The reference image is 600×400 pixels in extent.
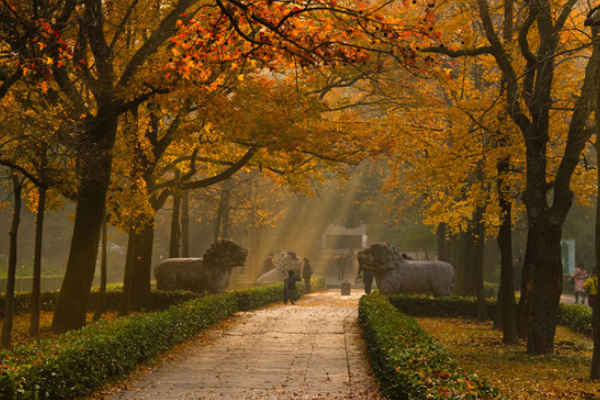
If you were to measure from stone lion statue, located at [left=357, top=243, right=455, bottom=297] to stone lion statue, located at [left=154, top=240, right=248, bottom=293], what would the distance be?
4.61 m

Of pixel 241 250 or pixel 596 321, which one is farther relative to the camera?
pixel 241 250

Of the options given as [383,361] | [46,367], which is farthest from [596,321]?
[46,367]

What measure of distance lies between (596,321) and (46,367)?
8.14 m

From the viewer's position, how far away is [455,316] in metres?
22.1

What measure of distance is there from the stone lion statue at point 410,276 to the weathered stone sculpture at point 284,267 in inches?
370

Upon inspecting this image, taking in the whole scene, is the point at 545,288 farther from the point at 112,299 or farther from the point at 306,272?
the point at 306,272

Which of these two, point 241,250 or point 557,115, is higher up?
point 557,115

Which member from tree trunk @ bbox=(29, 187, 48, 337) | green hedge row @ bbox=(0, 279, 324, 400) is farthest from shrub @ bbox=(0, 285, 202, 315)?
green hedge row @ bbox=(0, 279, 324, 400)

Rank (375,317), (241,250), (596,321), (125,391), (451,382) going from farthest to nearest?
(241,250), (375,317), (596,321), (125,391), (451,382)

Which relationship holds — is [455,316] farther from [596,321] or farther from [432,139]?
[596,321]

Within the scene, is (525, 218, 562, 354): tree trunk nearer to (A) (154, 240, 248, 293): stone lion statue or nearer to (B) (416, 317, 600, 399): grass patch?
(B) (416, 317, 600, 399): grass patch

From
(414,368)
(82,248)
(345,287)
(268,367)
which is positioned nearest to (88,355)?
(268,367)

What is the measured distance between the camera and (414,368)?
25.8 feet

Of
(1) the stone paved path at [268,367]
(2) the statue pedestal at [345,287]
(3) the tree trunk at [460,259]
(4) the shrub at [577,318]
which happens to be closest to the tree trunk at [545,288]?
(1) the stone paved path at [268,367]
